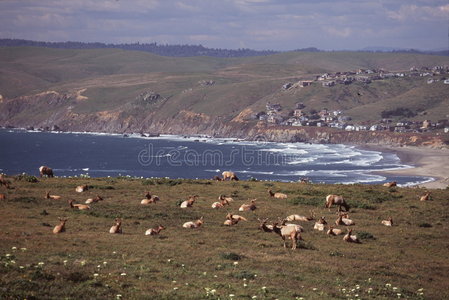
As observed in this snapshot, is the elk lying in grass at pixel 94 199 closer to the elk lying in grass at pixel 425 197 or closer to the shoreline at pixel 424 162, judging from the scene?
the elk lying in grass at pixel 425 197

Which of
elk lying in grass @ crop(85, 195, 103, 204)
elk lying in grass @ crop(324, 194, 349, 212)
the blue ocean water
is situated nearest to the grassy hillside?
elk lying in grass @ crop(85, 195, 103, 204)

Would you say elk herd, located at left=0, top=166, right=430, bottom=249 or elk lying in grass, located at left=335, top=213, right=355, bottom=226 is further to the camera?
elk lying in grass, located at left=335, top=213, right=355, bottom=226

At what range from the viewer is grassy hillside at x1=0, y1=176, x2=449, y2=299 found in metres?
17.9

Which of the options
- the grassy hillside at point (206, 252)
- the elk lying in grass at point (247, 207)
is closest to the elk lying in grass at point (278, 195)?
the grassy hillside at point (206, 252)

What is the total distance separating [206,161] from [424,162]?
1943 inches

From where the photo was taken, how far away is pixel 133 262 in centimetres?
2094

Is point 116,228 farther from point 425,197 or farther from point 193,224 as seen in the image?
A: point 425,197

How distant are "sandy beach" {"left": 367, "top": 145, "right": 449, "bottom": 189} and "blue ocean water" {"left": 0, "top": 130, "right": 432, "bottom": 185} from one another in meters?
3.37

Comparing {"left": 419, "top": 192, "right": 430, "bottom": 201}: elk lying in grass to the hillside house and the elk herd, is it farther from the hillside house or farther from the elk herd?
the hillside house

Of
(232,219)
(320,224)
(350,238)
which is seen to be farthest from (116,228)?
(350,238)

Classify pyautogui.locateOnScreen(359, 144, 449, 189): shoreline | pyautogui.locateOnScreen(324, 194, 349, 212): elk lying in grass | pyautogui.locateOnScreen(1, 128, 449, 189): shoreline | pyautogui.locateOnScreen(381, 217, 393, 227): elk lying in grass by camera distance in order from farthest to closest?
pyautogui.locateOnScreen(1, 128, 449, 189): shoreline < pyautogui.locateOnScreen(359, 144, 449, 189): shoreline < pyautogui.locateOnScreen(324, 194, 349, 212): elk lying in grass < pyautogui.locateOnScreen(381, 217, 393, 227): elk lying in grass

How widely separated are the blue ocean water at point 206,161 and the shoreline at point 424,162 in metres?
3.20

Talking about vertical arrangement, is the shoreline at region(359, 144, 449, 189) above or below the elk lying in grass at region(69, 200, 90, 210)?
below

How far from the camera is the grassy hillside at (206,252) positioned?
1791 cm
